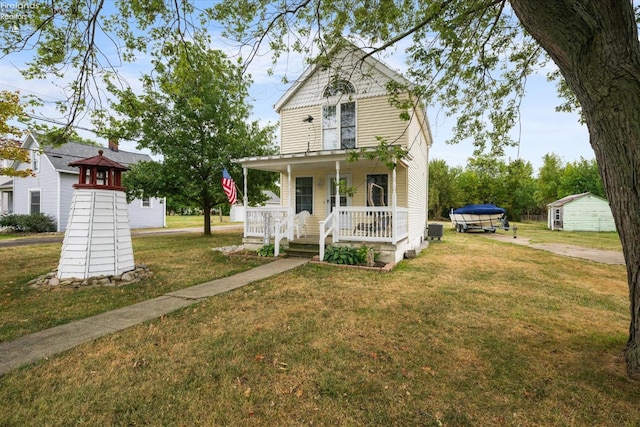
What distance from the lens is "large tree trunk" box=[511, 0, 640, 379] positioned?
2396mm

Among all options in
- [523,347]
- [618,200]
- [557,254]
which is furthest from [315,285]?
[557,254]

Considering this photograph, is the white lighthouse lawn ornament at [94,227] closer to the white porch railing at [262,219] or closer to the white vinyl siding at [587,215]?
the white porch railing at [262,219]

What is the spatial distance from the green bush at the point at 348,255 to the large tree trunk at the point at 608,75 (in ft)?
19.4

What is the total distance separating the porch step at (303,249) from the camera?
948 centimetres

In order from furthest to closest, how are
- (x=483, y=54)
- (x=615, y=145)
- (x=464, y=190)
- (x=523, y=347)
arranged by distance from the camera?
(x=464, y=190) → (x=483, y=54) → (x=523, y=347) → (x=615, y=145)

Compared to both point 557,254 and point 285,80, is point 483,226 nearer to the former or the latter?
point 557,254

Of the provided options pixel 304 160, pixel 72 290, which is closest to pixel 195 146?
pixel 304 160

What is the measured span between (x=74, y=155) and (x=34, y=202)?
12.4 feet

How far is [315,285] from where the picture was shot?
633 cm

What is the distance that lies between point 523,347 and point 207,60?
20.4 feet

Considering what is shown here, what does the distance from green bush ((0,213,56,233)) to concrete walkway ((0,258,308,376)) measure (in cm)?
1815

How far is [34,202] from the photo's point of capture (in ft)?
63.6

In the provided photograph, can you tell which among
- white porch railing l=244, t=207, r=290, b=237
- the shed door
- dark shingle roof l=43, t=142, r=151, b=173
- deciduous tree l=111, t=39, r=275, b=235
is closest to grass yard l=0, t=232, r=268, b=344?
white porch railing l=244, t=207, r=290, b=237

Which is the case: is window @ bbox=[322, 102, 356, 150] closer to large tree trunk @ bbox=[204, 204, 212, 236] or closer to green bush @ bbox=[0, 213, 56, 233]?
large tree trunk @ bbox=[204, 204, 212, 236]
